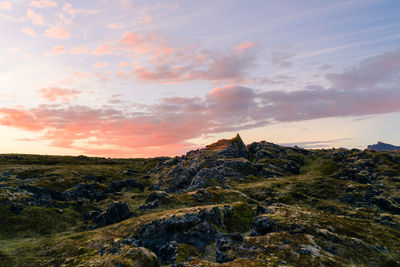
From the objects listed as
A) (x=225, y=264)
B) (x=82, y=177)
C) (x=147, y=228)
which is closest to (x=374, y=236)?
(x=225, y=264)

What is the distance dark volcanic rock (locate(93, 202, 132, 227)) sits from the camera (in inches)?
2540

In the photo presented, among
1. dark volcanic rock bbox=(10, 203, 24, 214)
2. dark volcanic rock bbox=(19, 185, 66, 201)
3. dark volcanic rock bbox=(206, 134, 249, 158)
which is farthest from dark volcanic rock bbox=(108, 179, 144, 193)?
dark volcanic rock bbox=(206, 134, 249, 158)

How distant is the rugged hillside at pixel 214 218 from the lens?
3703 cm

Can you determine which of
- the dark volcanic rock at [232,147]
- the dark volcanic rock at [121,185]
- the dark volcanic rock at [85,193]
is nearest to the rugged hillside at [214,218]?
the dark volcanic rock at [85,193]

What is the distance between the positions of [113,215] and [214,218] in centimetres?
3392

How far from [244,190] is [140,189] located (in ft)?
179

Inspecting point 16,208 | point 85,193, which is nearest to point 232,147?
point 85,193

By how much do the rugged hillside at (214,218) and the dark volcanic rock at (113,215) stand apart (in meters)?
0.30

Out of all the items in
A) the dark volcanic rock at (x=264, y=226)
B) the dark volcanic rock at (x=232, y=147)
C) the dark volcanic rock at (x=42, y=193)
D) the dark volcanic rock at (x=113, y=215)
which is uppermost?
the dark volcanic rock at (x=232, y=147)

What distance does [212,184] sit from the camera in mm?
99000

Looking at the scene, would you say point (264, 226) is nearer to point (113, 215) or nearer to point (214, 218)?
point (214, 218)

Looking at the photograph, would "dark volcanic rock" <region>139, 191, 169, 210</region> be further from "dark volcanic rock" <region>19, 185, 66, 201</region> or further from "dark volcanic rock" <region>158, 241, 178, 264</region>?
"dark volcanic rock" <region>19, 185, 66, 201</region>

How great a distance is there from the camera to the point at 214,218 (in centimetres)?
5025

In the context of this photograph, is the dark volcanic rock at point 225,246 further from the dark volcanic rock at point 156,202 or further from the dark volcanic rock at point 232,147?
the dark volcanic rock at point 232,147
